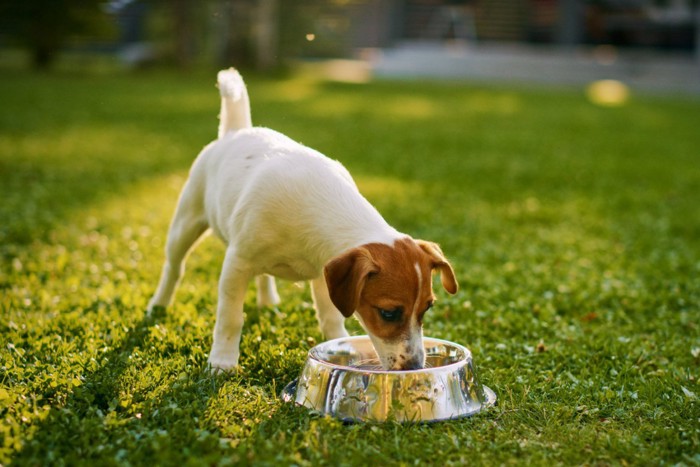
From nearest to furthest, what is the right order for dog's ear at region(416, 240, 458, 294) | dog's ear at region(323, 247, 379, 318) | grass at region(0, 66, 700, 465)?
grass at region(0, 66, 700, 465), dog's ear at region(323, 247, 379, 318), dog's ear at region(416, 240, 458, 294)

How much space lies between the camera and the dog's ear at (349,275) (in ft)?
13.7

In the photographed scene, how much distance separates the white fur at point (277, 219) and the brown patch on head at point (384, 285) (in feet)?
0.42

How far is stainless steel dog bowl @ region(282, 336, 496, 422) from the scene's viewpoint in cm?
424

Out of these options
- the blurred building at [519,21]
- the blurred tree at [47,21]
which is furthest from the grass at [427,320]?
the blurred building at [519,21]

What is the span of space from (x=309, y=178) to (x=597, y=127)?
15.6 metres

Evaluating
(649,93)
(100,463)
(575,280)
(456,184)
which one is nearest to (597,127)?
(456,184)

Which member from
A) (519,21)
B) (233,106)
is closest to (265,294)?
(233,106)

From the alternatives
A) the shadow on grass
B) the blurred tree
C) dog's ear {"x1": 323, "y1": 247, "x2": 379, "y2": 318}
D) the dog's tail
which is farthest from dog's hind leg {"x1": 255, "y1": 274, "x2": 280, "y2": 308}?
the blurred tree

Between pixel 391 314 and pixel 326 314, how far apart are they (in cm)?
119

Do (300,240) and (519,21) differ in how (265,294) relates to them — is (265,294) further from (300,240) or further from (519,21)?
(519,21)

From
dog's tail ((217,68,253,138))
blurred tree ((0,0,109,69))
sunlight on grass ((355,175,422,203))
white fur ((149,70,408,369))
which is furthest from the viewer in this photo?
blurred tree ((0,0,109,69))

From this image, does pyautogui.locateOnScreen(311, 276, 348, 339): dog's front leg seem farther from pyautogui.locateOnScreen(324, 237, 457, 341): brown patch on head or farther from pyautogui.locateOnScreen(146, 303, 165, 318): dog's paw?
pyautogui.locateOnScreen(146, 303, 165, 318): dog's paw

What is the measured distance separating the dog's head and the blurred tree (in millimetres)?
25181

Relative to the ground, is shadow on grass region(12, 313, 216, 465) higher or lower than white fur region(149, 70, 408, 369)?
lower
